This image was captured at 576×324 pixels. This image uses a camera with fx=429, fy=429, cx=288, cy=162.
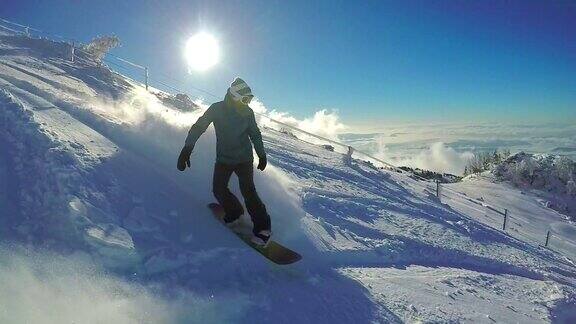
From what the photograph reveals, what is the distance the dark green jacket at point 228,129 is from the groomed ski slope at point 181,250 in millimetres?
877

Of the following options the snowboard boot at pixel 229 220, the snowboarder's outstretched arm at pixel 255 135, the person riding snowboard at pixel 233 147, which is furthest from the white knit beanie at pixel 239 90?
the snowboard boot at pixel 229 220

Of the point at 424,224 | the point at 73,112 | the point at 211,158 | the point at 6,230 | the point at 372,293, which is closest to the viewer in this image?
the point at 6,230

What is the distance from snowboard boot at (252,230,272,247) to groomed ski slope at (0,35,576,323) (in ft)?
0.54

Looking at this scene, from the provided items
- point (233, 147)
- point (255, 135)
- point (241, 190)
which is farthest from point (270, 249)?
point (255, 135)

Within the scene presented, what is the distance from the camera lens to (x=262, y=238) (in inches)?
202

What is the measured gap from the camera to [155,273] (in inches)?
165

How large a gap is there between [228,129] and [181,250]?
162cm

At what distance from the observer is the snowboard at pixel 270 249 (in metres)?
4.93

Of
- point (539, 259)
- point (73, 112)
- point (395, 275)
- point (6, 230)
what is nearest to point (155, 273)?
point (6, 230)

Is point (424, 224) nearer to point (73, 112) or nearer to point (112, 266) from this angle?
point (112, 266)

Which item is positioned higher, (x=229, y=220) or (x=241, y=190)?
(x=241, y=190)

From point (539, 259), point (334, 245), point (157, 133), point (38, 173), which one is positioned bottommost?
point (539, 259)

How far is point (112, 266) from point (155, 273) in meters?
0.40

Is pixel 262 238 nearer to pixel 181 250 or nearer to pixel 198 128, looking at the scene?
pixel 181 250
